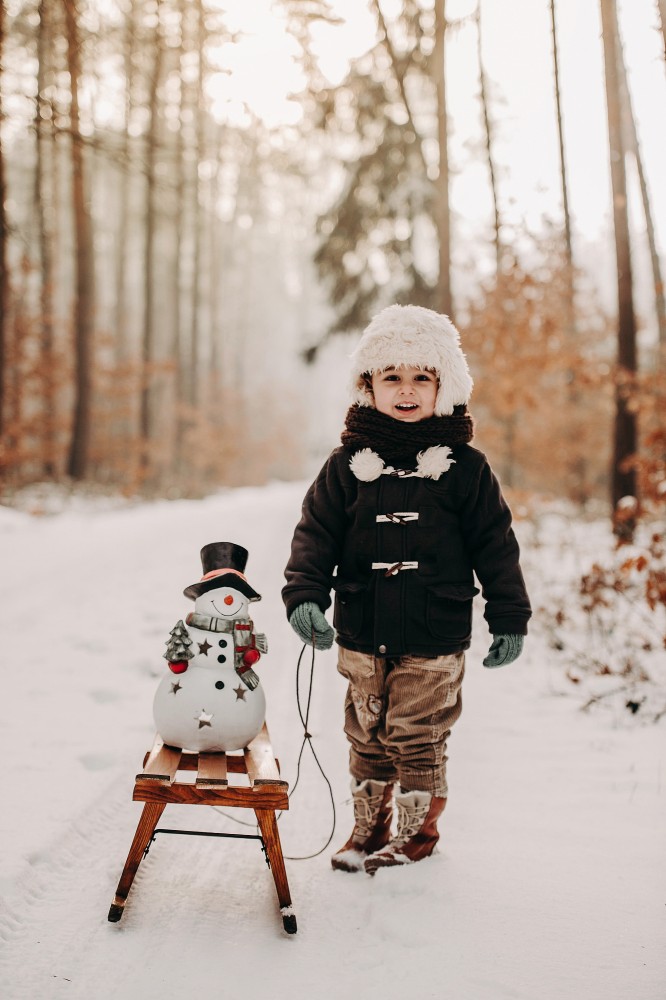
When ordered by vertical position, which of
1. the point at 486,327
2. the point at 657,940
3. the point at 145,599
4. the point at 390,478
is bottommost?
the point at 657,940

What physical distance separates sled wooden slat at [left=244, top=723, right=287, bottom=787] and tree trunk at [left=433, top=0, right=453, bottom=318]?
8554mm

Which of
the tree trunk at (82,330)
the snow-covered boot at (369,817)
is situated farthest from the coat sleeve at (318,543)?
the tree trunk at (82,330)

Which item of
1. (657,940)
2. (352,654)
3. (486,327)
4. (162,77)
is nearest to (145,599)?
(352,654)

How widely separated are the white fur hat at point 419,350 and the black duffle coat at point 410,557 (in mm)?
244

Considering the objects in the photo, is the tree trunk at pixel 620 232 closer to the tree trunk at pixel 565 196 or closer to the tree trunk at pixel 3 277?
the tree trunk at pixel 565 196

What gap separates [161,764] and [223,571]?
660 millimetres

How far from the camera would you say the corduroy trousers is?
280 centimetres

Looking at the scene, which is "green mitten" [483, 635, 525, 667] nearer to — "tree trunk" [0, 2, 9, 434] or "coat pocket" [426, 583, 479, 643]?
"coat pocket" [426, 583, 479, 643]

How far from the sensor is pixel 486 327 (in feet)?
39.9

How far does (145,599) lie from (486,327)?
25.4 ft

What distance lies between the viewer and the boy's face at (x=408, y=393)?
289cm

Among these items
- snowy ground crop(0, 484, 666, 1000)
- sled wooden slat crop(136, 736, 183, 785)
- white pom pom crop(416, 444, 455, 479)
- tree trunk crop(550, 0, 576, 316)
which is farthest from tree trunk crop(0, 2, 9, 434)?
tree trunk crop(550, 0, 576, 316)

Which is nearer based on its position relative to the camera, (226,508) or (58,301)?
(226,508)

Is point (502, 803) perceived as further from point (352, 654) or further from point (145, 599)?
point (145, 599)
